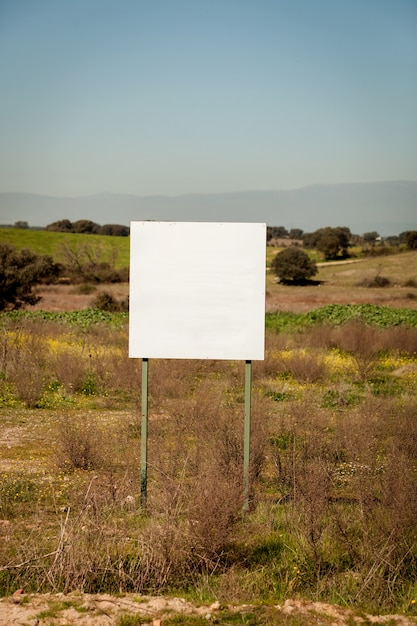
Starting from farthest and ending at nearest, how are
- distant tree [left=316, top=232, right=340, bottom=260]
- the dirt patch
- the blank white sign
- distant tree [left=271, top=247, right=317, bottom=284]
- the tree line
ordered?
1. distant tree [left=316, top=232, right=340, bottom=260]
2. distant tree [left=271, top=247, right=317, bottom=284]
3. the tree line
4. the blank white sign
5. the dirt patch

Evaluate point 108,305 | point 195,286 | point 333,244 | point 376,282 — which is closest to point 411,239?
point 333,244

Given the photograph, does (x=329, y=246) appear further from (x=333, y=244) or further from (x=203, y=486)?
(x=203, y=486)

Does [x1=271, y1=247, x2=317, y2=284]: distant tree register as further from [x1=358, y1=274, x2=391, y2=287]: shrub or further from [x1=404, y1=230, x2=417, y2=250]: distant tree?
[x1=404, y1=230, x2=417, y2=250]: distant tree

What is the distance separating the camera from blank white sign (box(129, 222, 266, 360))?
248 inches

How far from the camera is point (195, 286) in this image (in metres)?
6.34

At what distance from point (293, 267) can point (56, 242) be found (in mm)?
29333

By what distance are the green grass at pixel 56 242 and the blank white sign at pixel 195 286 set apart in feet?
199

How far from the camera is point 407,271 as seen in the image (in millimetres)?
58469

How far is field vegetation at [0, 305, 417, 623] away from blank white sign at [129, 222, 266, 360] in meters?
1.24

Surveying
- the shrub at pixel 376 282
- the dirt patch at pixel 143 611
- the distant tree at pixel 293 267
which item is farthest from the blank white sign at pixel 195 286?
the distant tree at pixel 293 267

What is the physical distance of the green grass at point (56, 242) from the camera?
6881 centimetres

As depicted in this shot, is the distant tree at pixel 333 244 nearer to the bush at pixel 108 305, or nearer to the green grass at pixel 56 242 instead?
the green grass at pixel 56 242

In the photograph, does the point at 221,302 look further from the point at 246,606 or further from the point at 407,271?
the point at 407,271

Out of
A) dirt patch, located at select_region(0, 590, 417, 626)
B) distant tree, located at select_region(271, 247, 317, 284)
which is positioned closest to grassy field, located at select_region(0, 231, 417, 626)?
dirt patch, located at select_region(0, 590, 417, 626)
